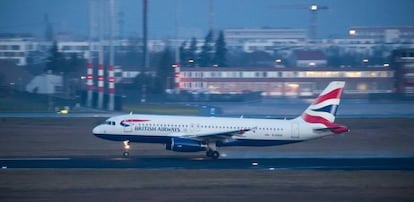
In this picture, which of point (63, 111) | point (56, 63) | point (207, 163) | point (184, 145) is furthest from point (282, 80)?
point (207, 163)

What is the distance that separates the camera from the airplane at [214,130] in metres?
35.4

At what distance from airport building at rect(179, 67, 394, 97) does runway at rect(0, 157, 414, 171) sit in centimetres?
6180

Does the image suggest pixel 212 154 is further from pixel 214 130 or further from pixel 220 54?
pixel 220 54

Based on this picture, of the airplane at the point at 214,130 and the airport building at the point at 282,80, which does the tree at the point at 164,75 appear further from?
the airplane at the point at 214,130

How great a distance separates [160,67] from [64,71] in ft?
48.8

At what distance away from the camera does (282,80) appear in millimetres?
103125

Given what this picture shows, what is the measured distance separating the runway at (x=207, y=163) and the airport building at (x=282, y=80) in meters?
61.8

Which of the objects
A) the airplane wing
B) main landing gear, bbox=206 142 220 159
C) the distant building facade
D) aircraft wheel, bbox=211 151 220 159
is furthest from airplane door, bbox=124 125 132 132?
the distant building facade

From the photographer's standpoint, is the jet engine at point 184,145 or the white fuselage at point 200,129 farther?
the white fuselage at point 200,129

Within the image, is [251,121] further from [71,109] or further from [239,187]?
[71,109]

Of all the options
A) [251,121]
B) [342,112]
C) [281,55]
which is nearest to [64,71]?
[342,112]

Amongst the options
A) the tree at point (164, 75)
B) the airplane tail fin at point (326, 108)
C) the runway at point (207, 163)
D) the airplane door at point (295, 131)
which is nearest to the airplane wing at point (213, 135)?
the runway at point (207, 163)

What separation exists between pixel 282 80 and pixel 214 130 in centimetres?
6808

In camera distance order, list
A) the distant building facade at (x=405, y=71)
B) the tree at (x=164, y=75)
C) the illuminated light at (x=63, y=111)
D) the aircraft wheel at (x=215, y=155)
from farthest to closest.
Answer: the tree at (x=164, y=75), the distant building facade at (x=405, y=71), the illuminated light at (x=63, y=111), the aircraft wheel at (x=215, y=155)
